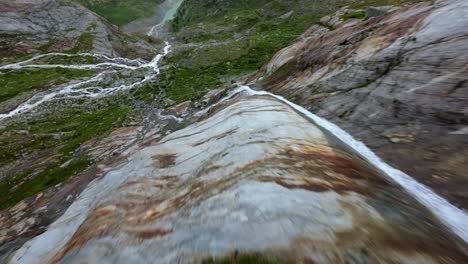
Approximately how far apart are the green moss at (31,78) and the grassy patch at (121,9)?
102515 mm

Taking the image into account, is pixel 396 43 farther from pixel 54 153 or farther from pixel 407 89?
pixel 54 153

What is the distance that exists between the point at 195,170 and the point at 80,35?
295 ft

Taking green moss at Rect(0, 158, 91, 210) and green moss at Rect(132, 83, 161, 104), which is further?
green moss at Rect(132, 83, 161, 104)

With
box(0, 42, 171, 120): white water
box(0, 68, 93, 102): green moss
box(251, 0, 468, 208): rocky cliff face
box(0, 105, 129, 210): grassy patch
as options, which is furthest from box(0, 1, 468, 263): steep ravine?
box(0, 68, 93, 102): green moss

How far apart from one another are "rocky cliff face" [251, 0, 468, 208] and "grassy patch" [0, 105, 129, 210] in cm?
1927

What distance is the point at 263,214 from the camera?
7652 mm

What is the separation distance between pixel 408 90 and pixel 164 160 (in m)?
11.8

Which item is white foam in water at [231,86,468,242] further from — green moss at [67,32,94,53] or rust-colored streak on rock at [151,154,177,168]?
green moss at [67,32,94,53]

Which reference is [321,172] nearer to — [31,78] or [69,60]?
[31,78]

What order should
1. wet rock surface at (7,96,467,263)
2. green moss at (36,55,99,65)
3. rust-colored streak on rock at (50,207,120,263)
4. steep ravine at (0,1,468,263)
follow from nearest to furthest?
1. wet rock surface at (7,96,467,263)
2. steep ravine at (0,1,468,263)
3. rust-colored streak on rock at (50,207,120,263)
4. green moss at (36,55,99,65)

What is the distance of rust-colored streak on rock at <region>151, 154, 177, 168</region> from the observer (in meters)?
13.9

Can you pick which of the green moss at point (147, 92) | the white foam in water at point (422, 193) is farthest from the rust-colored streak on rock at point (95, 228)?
the green moss at point (147, 92)

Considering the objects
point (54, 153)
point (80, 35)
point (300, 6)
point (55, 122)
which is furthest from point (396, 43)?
point (80, 35)

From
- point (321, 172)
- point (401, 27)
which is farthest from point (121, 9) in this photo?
point (321, 172)
